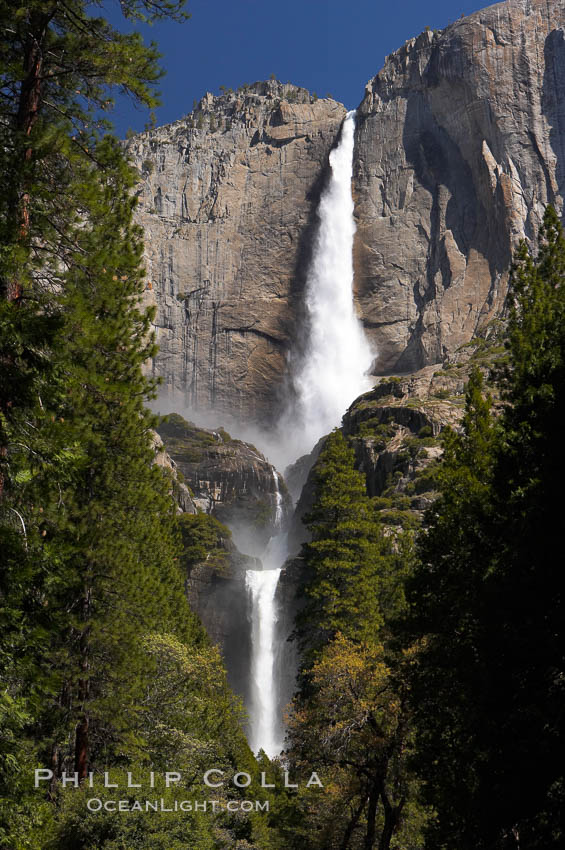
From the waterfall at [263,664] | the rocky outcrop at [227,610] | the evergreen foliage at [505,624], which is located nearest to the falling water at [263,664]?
the waterfall at [263,664]

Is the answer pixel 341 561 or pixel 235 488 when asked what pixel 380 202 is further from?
pixel 341 561

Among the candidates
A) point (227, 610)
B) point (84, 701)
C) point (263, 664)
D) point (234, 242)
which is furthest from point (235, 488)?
point (84, 701)

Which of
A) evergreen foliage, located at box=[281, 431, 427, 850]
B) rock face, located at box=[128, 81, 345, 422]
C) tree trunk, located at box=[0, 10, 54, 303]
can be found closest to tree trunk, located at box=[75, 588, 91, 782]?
evergreen foliage, located at box=[281, 431, 427, 850]

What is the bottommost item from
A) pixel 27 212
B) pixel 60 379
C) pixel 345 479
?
pixel 60 379

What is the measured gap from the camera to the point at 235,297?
10381cm

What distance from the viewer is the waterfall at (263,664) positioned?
48656 mm

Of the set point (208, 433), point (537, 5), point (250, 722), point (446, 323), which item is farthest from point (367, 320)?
point (250, 722)

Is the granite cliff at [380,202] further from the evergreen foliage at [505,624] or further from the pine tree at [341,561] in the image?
the evergreen foliage at [505,624]

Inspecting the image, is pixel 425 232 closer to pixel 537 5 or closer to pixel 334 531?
pixel 537 5

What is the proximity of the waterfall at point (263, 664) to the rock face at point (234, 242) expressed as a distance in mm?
47512

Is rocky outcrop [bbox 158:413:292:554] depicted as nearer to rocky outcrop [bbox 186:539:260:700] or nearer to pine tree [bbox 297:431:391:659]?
rocky outcrop [bbox 186:539:260:700]

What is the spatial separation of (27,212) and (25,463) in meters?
3.01

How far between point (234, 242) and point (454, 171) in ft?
96.9

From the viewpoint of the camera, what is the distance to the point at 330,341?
3949 inches
